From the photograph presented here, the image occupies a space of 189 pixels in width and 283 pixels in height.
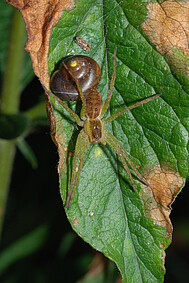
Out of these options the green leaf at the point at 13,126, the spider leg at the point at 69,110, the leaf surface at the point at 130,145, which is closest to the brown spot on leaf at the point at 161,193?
the leaf surface at the point at 130,145

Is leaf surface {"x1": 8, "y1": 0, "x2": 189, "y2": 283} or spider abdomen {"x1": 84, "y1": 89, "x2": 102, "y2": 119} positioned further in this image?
spider abdomen {"x1": 84, "y1": 89, "x2": 102, "y2": 119}

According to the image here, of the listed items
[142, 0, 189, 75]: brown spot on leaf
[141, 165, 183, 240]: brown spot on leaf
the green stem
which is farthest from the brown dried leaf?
the green stem

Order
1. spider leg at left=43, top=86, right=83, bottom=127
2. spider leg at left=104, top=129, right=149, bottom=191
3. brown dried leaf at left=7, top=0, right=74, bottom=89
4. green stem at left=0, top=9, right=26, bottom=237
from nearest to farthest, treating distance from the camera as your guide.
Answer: brown dried leaf at left=7, top=0, right=74, bottom=89 → spider leg at left=43, top=86, right=83, bottom=127 → spider leg at left=104, top=129, right=149, bottom=191 → green stem at left=0, top=9, right=26, bottom=237

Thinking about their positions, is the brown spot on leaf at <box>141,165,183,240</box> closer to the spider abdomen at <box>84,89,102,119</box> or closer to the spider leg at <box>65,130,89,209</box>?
the spider leg at <box>65,130,89,209</box>

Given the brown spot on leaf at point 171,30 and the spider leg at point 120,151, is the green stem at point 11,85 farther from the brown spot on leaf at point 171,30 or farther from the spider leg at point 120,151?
the brown spot on leaf at point 171,30

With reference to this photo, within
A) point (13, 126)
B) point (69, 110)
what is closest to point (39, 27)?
point (69, 110)

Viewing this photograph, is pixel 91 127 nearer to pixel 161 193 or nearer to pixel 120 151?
pixel 120 151
